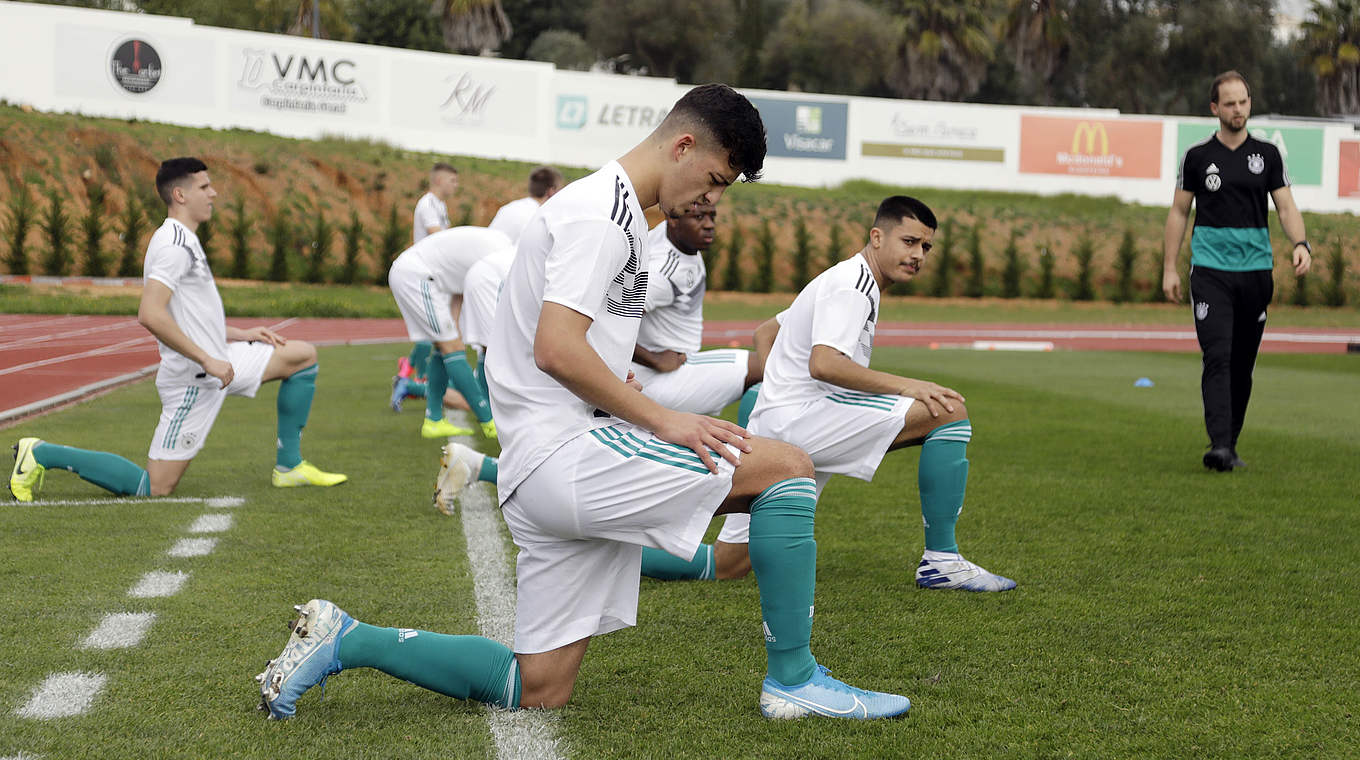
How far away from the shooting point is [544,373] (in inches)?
123

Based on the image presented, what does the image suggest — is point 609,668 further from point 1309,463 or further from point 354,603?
point 1309,463

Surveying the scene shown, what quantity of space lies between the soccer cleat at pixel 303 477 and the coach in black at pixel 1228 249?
502 centimetres

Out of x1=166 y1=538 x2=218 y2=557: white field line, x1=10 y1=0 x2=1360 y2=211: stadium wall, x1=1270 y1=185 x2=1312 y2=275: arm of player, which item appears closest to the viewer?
x1=166 y1=538 x2=218 y2=557: white field line

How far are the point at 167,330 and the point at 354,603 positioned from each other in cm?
240

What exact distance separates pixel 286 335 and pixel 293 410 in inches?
548

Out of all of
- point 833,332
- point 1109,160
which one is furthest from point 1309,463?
point 1109,160

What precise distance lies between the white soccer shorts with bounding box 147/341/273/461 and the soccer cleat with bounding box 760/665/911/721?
417 centimetres

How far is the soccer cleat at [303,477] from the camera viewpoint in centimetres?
706

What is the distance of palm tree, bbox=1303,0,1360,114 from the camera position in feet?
175

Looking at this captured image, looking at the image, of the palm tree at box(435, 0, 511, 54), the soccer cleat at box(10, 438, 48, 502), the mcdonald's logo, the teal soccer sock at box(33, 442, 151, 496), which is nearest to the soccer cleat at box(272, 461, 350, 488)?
the teal soccer sock at box(33, 442, 151, 496)

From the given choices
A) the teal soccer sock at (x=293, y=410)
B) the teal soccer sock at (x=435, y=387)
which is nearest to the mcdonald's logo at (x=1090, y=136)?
the teal soccer sock at (x=435, y=387)

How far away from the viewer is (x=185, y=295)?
21.2 feet

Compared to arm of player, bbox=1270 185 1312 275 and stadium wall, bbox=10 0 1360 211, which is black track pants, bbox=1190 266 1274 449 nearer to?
arm of player, bbox=1270 185 1312 275

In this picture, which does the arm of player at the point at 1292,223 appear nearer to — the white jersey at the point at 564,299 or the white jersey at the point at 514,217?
the white jersey at the point at 514,217
